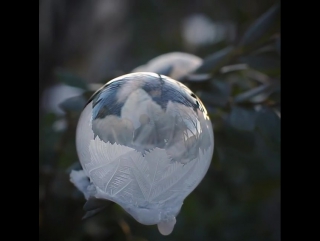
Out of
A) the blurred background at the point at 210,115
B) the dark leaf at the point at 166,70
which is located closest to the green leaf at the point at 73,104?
the blurred background at the point at 210,115

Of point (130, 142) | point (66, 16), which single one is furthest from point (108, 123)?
point (66, 16)

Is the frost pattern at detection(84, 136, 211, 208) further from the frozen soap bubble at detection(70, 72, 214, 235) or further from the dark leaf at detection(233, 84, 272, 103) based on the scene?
the dark leaf at detection(233, 84, 272, 103)

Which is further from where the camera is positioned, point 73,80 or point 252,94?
point 73,80

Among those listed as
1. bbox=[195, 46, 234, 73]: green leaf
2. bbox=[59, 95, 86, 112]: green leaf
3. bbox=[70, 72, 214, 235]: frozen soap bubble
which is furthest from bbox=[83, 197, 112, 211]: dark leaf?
bbox=[195, 46, 234, 73]: green leaf

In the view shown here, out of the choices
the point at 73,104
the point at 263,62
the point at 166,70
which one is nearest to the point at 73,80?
the point at 73,104

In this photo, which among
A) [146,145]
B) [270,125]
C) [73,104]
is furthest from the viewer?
[73,104]

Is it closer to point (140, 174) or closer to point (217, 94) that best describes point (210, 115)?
point (217, 94)

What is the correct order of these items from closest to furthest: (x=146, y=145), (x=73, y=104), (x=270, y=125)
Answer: (x=146, y=145), (x=270, y=125), (x=73, y=104)
